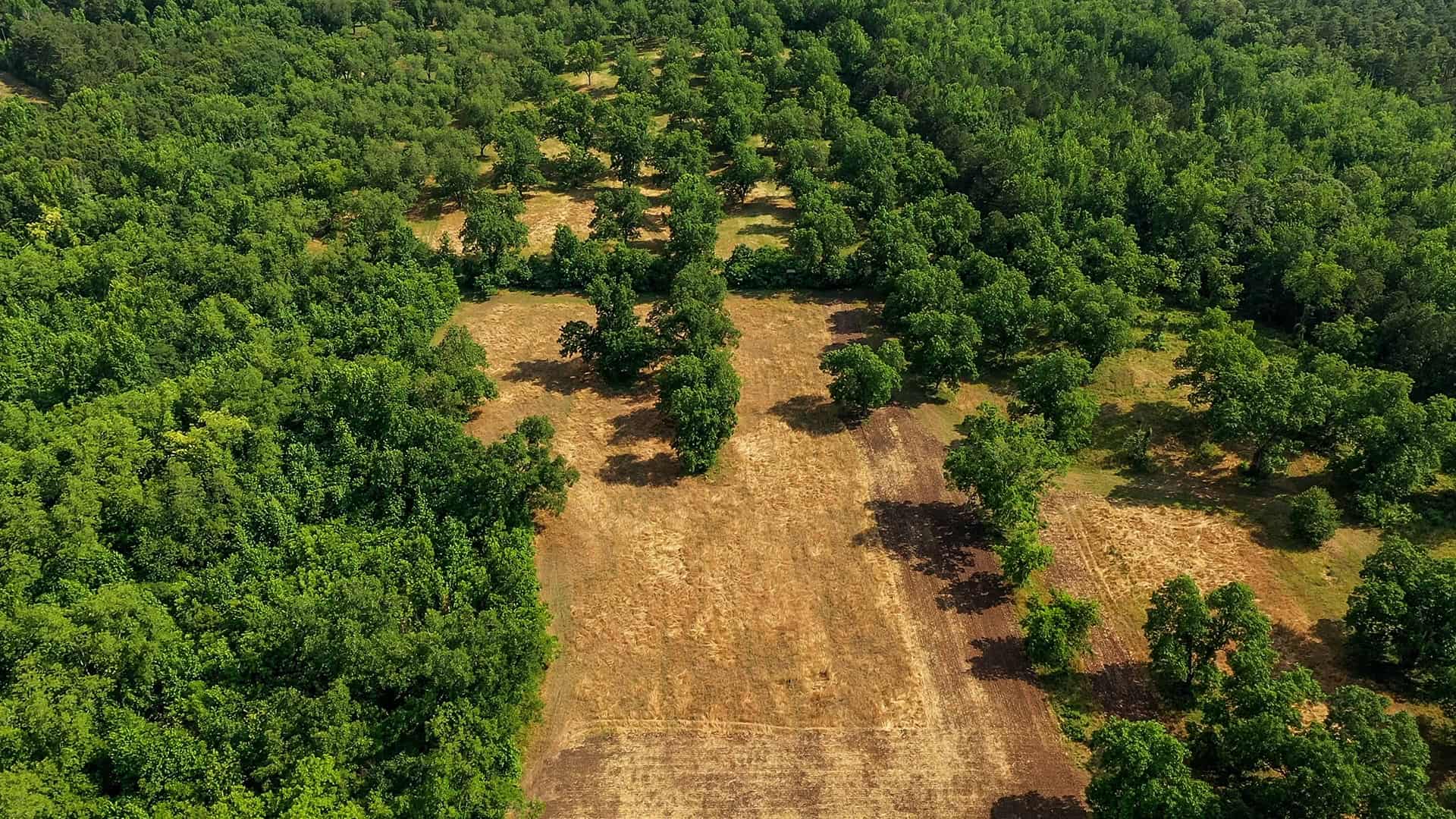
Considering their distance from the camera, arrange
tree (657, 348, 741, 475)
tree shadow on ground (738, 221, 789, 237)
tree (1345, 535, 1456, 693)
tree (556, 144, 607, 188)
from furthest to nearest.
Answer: tree (556, 144, 607, 188) → tree shadow on ground (738, 221, 789, 237) → tree (657, 348, 741, 475) → tree (1345, 535, 1456, 693)

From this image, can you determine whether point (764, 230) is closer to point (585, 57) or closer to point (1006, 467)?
point (585, 57)

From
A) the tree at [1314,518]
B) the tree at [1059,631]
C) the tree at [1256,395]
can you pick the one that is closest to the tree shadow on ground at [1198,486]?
the tree at [1314,518]

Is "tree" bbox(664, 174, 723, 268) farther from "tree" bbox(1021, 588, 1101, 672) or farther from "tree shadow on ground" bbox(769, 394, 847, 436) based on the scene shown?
"tree" bbox(1021, 588, 1101, 672)

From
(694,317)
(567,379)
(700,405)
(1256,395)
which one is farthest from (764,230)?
(1256,395)

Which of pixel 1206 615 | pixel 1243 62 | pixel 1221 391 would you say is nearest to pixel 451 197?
pixel 1221 391

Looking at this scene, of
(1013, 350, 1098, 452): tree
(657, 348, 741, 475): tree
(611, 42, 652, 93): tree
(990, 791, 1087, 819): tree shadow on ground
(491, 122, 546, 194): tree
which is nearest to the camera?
(990, 791, 1087, 819): tree shadow on ground

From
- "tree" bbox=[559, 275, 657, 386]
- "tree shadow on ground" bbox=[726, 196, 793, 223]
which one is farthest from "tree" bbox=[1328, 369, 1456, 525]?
"tree shadow on ground" bbox=[726, 196, 793, 223]
